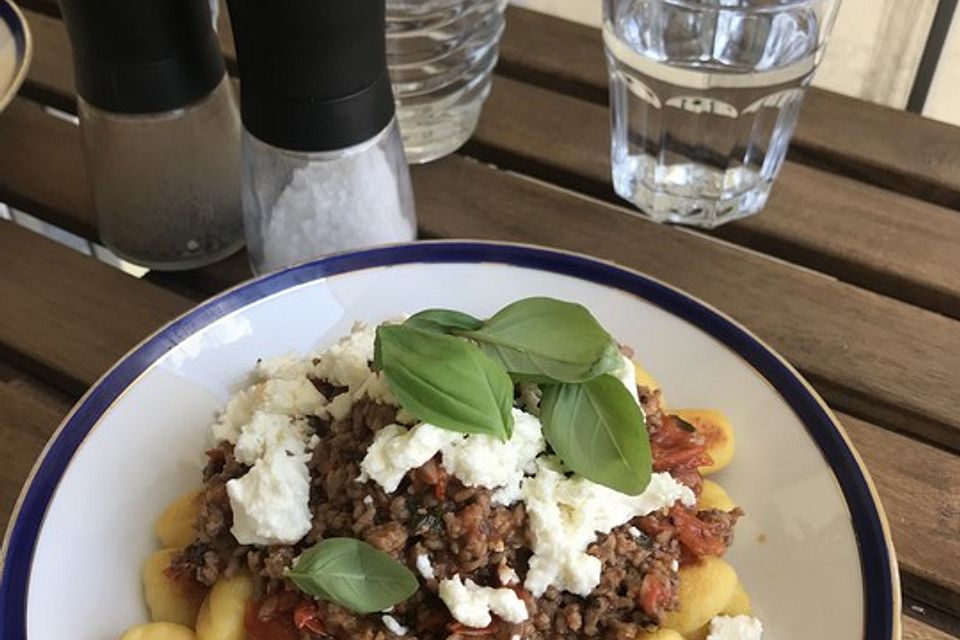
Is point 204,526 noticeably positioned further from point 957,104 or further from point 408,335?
point 957,104

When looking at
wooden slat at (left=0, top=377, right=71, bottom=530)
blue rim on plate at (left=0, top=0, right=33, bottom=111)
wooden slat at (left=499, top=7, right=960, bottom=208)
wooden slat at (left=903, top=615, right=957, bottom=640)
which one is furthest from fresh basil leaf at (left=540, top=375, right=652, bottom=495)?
blue rim on plate at (left=0, top=0, right=33, bottom=111)

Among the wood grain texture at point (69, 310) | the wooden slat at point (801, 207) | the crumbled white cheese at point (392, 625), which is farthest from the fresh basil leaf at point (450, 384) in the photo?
the wooden slat at point (801, 207)

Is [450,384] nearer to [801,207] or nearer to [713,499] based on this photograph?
[713,499]

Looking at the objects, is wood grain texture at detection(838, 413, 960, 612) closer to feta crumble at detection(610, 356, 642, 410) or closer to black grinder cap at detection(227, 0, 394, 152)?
feta crumble at detection(610, 356, 642, 410)

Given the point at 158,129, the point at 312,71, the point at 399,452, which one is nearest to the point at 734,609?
the point at 399,452

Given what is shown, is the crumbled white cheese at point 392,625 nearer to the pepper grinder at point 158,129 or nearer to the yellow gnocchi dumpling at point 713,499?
the yellow gnocchi dumpling at point 713,499

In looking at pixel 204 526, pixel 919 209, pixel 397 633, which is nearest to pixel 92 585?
pixel 204 526
